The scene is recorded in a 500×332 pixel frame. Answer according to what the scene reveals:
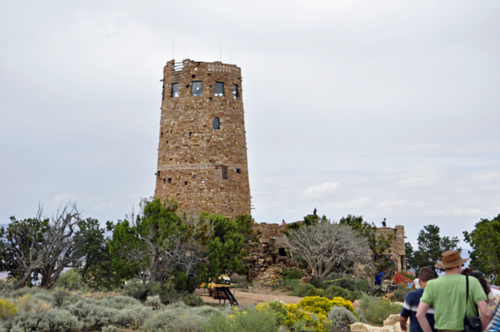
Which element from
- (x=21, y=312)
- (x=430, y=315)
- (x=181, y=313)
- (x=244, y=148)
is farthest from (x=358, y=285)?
(x=430, y=315)

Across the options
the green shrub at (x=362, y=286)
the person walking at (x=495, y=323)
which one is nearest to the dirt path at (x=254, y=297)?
the green shrub at (x=362, y=286)

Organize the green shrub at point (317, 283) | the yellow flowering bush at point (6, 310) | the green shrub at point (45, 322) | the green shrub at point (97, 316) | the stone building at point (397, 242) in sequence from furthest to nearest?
the stone building at point (397, 242), the green shrub at point (317, 283), the green shrub at point (97, 316), the yellow flowering bush at point (6, 310), the green shrub at point (45, 322)

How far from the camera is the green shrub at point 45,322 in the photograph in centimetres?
1086

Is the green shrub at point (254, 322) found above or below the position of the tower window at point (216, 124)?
below

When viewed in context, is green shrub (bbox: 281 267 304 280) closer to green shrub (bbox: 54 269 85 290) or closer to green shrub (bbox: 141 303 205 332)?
green shrub (bbox: 54 269 85 290)

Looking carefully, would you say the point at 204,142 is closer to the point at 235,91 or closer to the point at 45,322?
the point at 235,91

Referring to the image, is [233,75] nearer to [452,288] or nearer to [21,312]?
[21,312]

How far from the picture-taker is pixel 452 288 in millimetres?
6020

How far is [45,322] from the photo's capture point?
11.1 meters

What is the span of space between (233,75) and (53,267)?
18.8 metres

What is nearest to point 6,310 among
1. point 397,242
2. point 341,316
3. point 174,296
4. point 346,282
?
point 174,296

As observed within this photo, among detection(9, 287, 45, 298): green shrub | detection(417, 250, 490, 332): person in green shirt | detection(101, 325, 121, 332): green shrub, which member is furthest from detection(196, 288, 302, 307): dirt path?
detection(417, 250, 490, 332): person in green shirt

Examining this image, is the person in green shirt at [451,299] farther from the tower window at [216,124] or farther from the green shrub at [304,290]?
the tower window at [216,124]

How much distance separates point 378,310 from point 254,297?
8.39 meters
